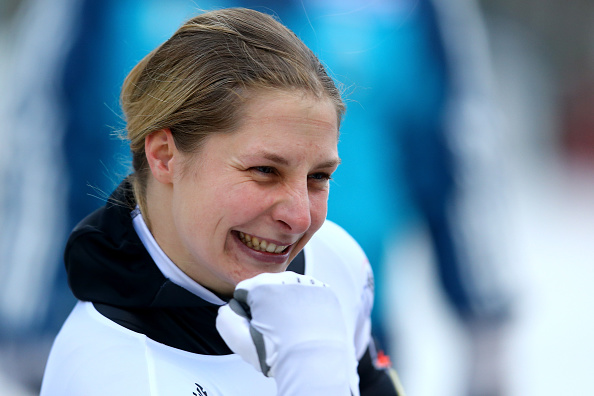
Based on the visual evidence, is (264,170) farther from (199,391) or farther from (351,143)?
(351,143)

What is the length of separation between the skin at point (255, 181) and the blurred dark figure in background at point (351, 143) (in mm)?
1471

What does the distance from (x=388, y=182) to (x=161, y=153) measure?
1.84m

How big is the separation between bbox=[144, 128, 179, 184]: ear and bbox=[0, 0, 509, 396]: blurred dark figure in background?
1.42m

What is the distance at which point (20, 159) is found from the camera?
2.60 m

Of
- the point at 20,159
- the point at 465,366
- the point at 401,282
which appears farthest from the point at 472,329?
the point at 20,159

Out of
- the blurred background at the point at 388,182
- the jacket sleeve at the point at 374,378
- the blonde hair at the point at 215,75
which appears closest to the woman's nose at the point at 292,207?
the blonde hair at the point at 215,75

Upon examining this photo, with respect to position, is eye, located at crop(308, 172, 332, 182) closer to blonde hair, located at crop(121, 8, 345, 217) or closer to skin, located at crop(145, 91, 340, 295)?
skin, located at crop(145, 91, 340, 295)

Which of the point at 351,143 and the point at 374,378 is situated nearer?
the point at 374,378

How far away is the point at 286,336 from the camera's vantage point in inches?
35.7

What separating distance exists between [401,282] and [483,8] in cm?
278

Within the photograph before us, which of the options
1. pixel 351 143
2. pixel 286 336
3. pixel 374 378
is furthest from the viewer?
pixel 351 143

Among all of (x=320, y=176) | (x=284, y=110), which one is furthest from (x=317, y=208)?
(x=284, y=110)

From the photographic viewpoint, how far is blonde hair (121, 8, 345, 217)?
96 centimetres

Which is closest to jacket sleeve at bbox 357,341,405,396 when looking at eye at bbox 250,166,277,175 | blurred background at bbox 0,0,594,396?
eye at bbox 250,166,277,175
